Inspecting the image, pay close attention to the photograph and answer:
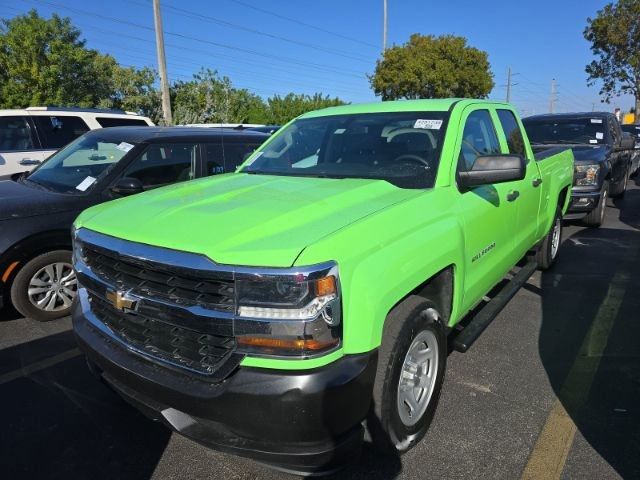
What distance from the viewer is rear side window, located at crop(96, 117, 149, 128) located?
29.9ft

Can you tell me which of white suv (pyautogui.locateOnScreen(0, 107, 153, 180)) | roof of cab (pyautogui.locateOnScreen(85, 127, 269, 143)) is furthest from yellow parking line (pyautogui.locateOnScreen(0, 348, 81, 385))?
white suv (pyautogui.locateOnScreen(0, 107, 153, 180))

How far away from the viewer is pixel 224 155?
18.9 ft

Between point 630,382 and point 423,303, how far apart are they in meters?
1.92

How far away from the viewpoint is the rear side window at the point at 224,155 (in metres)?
5.60

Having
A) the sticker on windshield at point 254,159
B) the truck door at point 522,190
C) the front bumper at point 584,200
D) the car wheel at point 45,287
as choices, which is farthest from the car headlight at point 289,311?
the front bumper at point 584,200

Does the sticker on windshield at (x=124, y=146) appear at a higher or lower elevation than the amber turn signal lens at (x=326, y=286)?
higher

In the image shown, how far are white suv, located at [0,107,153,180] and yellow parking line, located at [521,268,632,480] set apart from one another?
8.15 meters

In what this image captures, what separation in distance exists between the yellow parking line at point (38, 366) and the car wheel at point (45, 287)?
A: 64 cm

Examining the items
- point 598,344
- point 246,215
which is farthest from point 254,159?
point 598,344

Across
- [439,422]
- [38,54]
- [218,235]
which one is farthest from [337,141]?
[38,54]

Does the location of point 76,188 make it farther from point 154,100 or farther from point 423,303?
point 154,100

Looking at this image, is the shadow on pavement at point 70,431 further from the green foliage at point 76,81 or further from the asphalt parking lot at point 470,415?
the green foliage at point 76,81

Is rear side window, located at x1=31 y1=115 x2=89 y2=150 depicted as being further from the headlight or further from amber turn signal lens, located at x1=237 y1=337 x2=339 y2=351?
the headlight

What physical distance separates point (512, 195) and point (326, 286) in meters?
2.40
